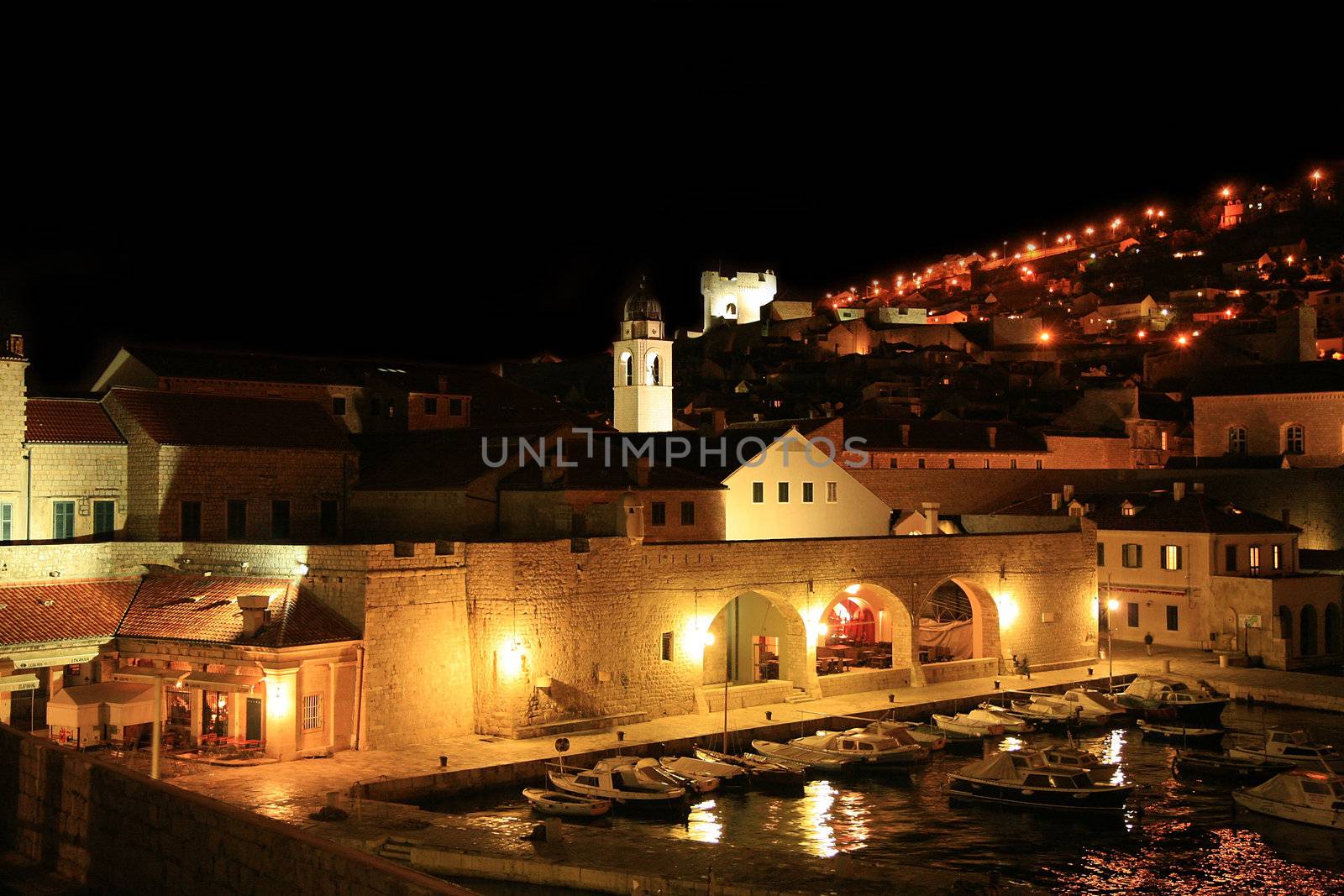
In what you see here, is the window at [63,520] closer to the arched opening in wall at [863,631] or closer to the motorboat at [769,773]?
the motorboat at [769,773]

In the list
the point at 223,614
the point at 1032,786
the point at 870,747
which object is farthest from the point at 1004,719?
the point at 223,614

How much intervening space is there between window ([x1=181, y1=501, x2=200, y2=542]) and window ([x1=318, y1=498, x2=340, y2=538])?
350 centimetres

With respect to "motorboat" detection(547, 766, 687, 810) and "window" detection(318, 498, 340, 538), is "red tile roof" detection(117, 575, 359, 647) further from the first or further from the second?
"window" detection(318, 498, 340, 538)

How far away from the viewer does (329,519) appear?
33188 mm

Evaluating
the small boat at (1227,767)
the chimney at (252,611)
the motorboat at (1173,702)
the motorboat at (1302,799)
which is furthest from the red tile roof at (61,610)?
the motorboat at (1173,702)

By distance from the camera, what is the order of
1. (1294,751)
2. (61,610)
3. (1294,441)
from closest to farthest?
(61,610)
(1294,751)
(1294,441)

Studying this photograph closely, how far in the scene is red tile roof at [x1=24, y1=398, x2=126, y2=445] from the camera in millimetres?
29031

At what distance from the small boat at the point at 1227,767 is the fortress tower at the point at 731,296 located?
292ft

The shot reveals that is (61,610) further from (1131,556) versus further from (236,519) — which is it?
(1131,556)

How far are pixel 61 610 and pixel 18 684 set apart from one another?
1.77 metres

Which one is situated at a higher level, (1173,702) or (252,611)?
(252,611)

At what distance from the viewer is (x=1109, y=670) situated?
3469 cm

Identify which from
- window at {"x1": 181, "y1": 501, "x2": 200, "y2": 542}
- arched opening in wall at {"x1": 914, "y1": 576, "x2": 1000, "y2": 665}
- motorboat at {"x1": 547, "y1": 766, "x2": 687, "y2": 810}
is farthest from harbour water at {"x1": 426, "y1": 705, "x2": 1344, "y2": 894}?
window at {"x1": 181, "y1": 501, "x2": 200, "y2": 542}

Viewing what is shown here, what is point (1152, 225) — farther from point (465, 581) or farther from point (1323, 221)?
point (465, 581)
